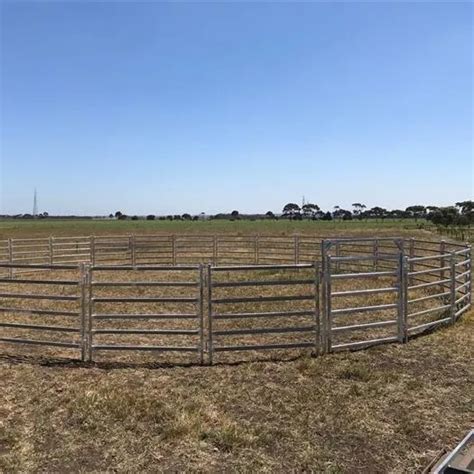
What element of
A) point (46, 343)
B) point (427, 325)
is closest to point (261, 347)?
point (46, 343)

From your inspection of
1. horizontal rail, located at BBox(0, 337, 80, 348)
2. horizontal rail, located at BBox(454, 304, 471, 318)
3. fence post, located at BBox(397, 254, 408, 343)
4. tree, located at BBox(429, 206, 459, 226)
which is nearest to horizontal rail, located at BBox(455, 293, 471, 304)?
horizontal rail, located at BBox(454, 304, 471, 318)

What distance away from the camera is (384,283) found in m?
15.3

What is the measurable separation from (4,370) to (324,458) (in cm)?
467

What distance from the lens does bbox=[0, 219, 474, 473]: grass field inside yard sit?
4637mm

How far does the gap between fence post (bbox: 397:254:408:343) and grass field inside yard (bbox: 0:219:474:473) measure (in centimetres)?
75

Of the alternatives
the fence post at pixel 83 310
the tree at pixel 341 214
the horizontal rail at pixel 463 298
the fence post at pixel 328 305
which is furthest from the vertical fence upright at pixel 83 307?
the tree at pixel 341 214

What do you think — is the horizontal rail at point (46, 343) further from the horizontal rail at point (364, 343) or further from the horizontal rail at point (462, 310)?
the horizontal rail at point (462, 310)

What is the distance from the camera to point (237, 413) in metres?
5.66

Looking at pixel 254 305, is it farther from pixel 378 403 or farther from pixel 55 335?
pixel 378 403

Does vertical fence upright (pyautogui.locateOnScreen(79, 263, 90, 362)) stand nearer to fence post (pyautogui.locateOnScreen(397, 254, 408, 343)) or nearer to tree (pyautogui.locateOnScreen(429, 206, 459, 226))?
fence post (pyautogui.locateOnScreen(397, 254, 408, 343))

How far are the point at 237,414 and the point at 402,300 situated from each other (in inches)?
167

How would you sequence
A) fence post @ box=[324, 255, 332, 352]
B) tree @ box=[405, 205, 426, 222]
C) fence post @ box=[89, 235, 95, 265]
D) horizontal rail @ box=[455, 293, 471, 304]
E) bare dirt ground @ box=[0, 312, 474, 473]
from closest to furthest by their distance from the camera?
bare dirt ground @ box=[0, 312, 474, 473] → fence post @ box=[324, 255, 332, 352] → horizontal rail @ box=[455, 293, 471, 304] → fence post @ box=[89, 235, 95, 265] → tree @ box=[405, 205, 426, 222]

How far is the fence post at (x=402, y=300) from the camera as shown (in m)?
8.72

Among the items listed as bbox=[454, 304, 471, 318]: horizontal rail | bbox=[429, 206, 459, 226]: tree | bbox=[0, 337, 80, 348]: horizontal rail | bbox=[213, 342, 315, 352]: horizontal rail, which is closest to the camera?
bbox=[213, 342, 315, 352]: horizontal rail
